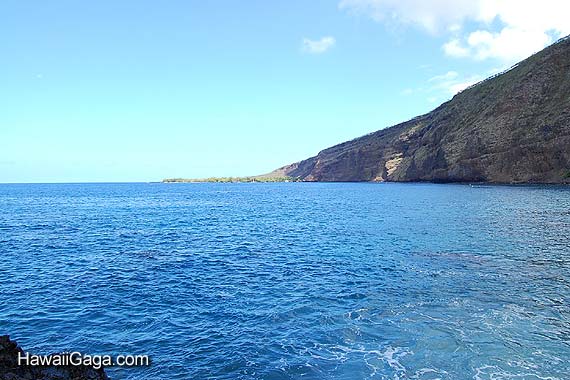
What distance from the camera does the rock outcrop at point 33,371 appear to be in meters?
9.04

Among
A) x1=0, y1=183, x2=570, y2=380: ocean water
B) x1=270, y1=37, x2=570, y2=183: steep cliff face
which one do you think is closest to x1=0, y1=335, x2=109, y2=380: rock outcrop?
x1=0, y1=183, x2=570, y2=380: ocean water

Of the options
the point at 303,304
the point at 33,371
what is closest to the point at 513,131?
the point at 303,304

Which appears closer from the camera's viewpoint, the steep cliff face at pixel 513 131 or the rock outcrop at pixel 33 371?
the rock outcrop at pixel 33 371

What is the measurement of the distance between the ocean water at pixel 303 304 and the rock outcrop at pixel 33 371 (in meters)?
3.58

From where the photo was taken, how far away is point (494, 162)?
132625mm

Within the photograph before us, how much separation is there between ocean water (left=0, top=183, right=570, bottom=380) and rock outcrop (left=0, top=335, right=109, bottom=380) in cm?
358

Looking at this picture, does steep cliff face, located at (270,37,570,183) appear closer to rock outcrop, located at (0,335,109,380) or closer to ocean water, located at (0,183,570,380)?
ocean water, located at (0,183,570,380)

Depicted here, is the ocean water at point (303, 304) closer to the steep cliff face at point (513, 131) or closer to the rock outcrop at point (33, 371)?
the rock outcrop at point (33, 371)

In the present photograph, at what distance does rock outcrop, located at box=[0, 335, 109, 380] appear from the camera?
904cm

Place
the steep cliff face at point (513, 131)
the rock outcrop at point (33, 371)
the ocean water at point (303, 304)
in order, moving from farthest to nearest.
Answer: the steep cliff face at point (513, 131), the ocean water at point (303, 304), the rock outcrop at point (33, 371)

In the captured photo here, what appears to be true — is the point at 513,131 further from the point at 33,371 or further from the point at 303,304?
the point at 33,371

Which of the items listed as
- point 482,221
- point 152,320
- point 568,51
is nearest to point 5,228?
point 152,320

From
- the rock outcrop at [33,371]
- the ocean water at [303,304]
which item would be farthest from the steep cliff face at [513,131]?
the rock outcrop at [33,371]

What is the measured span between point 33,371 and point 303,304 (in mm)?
12600
